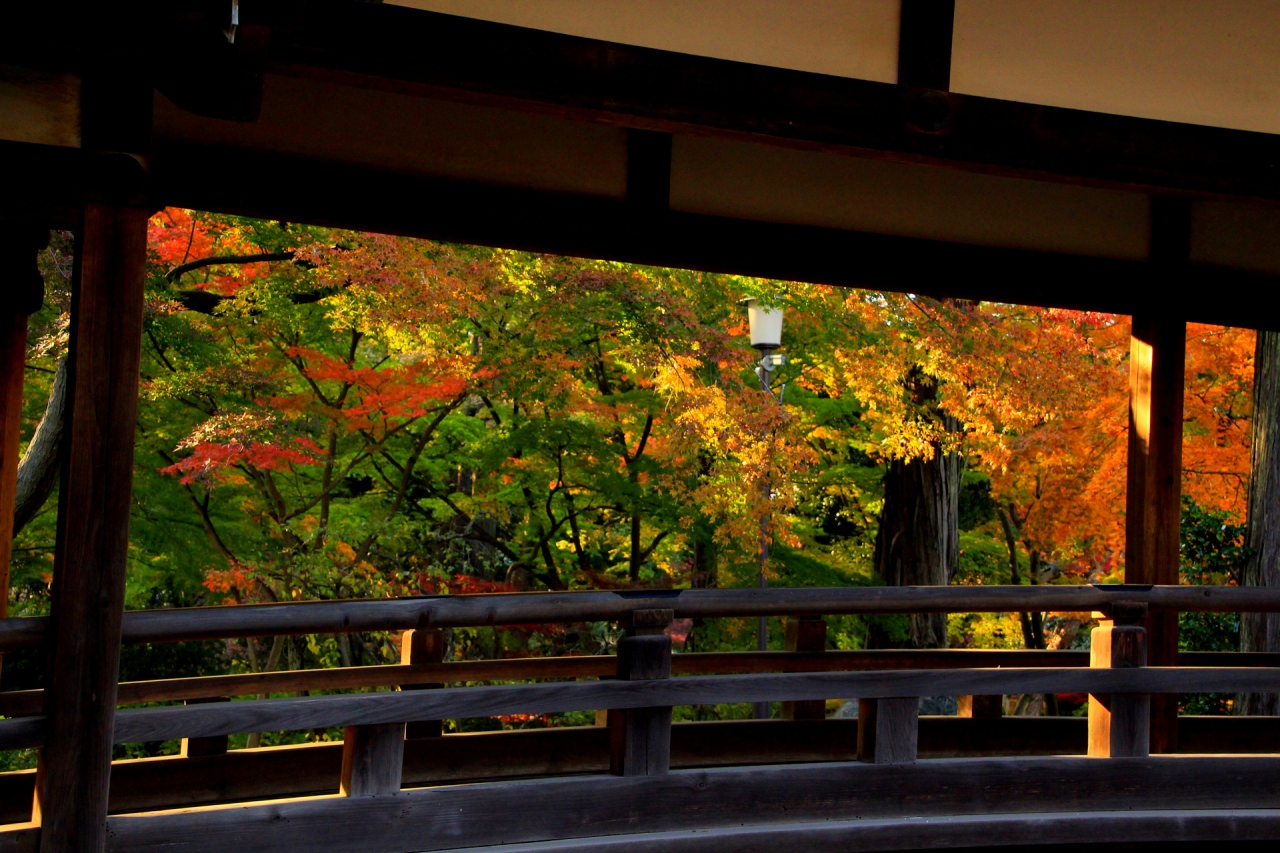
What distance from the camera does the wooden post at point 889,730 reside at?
149 inches

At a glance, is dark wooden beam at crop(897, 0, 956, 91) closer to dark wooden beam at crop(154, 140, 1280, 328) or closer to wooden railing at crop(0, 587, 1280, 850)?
dark wooden beam at crop(154, 140, 1280, 328)

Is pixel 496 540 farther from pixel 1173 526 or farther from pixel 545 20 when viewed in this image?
pixel 545 20

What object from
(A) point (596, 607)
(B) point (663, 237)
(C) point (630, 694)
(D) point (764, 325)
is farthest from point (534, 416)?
(C) point (630, 694)

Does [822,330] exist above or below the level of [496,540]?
above

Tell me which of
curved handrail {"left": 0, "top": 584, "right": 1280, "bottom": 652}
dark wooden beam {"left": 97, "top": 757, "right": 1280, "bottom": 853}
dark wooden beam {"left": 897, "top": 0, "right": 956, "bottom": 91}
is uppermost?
dark wooden beam {"left": 897, "top": 0, "right": 956, "bottom": 91}

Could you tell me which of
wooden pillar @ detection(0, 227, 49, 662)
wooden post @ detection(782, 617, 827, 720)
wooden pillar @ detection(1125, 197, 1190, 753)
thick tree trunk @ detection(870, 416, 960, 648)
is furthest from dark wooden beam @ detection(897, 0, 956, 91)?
thick tree trunk @ detection(870, 416, 960, 648)

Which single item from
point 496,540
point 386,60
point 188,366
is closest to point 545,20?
point 386,60

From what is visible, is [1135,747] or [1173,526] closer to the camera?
[1135,747]

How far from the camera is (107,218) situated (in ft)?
9.98

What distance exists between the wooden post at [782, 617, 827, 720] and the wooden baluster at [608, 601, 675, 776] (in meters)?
1.43

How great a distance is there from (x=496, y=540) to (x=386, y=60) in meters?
9.68

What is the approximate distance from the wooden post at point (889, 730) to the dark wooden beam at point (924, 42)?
213 centimetres

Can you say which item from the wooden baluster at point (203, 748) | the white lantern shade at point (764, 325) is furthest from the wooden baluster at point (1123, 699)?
the white lantern shade at point (764, 325)

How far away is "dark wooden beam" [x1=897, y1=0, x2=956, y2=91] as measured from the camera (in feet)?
11.6
